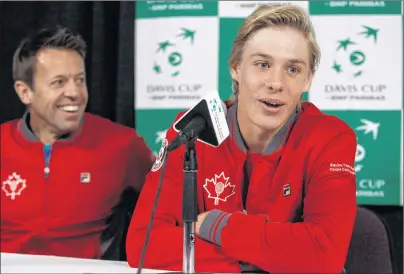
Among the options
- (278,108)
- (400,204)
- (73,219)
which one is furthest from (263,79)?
(73,219)

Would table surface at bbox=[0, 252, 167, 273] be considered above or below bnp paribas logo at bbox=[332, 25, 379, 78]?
below

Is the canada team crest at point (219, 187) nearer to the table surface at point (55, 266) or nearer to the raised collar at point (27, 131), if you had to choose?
the table surface at point (55, 266)

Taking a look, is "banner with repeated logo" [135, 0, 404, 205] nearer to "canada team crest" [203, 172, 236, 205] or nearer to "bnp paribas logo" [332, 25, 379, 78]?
"bnp paribas logo" [332, 25, 379, 78]

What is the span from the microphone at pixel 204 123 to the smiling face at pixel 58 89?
1.13 meters

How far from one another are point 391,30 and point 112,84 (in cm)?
112

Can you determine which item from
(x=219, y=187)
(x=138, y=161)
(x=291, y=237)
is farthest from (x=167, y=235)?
(x=138, y=161)

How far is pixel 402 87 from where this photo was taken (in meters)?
2.09

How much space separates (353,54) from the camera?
212 centimetres

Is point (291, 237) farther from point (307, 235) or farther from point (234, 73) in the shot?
point (234, 73)

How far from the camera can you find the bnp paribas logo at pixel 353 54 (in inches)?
83.3

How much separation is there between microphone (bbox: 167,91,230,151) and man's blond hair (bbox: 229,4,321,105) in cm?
83

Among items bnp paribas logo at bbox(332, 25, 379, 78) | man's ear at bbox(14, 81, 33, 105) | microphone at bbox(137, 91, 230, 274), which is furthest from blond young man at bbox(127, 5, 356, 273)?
man's ear at bbox(14, 81, 33, 105)

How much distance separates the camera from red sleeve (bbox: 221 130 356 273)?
69.4 inches

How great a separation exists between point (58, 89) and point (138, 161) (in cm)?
44
